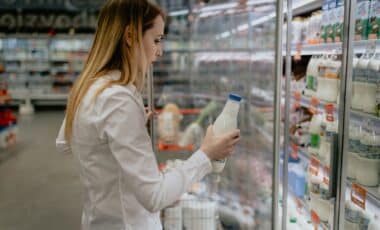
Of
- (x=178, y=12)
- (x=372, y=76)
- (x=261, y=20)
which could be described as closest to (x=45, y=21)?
(x=178, y=12)

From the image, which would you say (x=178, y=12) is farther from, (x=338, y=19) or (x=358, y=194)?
(x=358, y=194)

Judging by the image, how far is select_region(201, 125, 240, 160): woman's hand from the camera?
1344 millimetres

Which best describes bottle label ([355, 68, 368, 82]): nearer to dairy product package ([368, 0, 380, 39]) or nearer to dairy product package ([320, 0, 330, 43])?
dairy product package ([368, 0, 380, 39])

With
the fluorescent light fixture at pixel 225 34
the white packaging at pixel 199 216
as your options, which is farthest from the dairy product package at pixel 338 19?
the white packaging at pixel 199 216

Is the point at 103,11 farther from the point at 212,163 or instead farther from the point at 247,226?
the point at 247,226

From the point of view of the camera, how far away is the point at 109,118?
1.22 metres

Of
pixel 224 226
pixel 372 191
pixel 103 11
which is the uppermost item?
pixel 103 11

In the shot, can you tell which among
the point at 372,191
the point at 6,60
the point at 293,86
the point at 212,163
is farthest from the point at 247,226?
the point at 6,60

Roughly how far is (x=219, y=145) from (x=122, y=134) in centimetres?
33

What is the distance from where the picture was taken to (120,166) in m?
1.22

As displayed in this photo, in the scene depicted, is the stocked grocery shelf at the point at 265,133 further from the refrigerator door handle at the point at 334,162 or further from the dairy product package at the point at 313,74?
the refrigerator door handle at the point at 334,162

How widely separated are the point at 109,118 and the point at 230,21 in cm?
254

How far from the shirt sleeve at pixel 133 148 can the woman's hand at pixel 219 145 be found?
0.55ft

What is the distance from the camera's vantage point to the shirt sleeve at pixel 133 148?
121 centimetres
